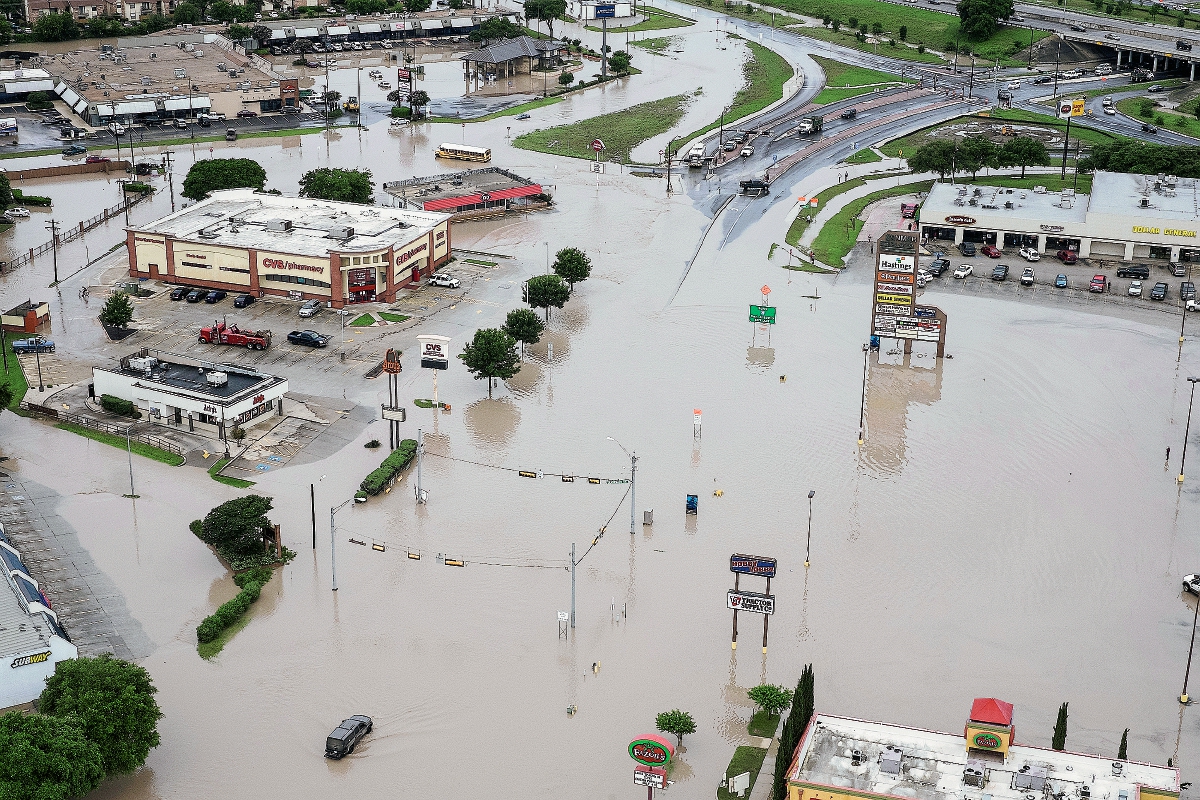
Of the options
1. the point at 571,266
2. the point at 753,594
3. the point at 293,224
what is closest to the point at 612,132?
the point at 571,266

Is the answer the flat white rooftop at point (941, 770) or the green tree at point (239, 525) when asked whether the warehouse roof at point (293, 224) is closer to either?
the green tree at point (239, 525)

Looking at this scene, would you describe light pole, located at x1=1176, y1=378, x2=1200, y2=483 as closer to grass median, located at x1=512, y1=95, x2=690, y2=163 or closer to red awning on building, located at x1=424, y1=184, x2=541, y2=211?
red awning on building, located at x1=424, y1=184, x2=541, y2=211

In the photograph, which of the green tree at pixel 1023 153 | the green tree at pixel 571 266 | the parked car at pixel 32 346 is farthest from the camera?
the green tree at pixel 1023 153

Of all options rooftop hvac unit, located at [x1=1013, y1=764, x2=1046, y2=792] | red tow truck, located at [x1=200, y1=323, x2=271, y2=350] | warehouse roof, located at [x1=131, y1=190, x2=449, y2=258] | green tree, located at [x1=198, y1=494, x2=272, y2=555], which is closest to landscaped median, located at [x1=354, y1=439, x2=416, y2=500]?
green tree, located at [x1=198, y1=494, x2=272, y2=555]

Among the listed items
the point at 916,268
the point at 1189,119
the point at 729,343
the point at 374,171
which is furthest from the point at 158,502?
the point at 1189,119

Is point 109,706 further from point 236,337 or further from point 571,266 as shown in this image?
point 571,266

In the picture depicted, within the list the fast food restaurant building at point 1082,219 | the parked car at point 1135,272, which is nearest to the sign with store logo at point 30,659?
the fast food restaurant building at point 1082,219
